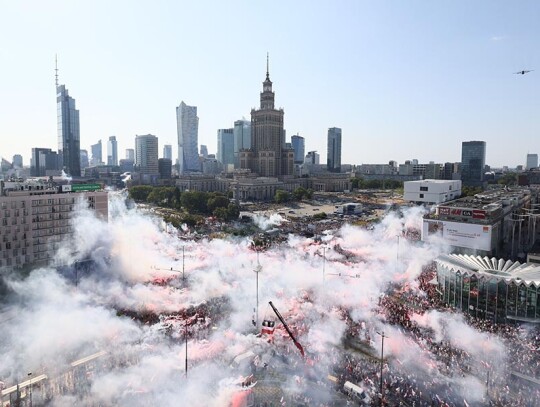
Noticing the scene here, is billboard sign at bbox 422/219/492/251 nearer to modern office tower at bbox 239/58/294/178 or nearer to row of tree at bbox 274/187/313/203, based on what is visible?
row of tree at bbox 274/187/313/203

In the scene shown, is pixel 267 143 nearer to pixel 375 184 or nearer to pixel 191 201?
pixel 375 184

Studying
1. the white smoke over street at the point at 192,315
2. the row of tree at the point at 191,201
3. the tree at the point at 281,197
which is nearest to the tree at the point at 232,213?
the row of tree at the point at 191,201

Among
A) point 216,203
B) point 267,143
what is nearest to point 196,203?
point 216,203

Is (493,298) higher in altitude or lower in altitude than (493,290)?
lower

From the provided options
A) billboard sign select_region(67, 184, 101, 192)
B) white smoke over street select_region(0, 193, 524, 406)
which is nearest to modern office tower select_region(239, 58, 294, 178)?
billboard sign select_region(67, 184, 101, 192)

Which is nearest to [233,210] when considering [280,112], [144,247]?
[144,247]

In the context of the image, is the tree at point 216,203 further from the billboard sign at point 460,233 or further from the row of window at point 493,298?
the row of window at point 493,298
